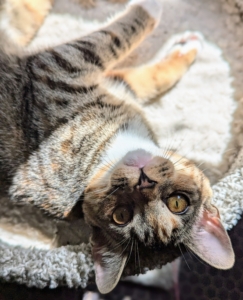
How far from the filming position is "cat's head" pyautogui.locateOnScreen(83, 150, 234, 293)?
1051 millimetres

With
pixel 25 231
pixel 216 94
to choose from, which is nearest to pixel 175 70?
pixel 216 94

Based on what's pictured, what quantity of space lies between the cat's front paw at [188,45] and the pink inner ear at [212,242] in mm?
860

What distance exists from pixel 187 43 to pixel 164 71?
21 cm

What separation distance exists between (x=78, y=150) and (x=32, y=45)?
772 mm

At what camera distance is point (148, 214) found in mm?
1055

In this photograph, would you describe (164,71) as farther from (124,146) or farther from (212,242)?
(212,242)

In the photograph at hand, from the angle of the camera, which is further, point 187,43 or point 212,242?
point 187,43

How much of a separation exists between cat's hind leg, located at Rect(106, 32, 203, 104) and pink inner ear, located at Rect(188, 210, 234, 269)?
69 centimetres

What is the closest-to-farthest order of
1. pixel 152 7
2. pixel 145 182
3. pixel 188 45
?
pixel 145 182 → pixel 152 7 → pixel 188 45

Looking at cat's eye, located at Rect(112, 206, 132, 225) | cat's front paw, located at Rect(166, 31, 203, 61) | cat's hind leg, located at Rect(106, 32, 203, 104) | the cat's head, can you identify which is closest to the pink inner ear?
the cat's head

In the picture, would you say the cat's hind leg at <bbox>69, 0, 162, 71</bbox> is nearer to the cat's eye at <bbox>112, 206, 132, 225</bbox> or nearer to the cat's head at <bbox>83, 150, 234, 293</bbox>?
the cat's head at <bbox>83, 150, 234, 293</bbox>

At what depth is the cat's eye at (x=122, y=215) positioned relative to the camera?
1076 mm

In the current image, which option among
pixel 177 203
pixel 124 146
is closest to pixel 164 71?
pixel 124 146

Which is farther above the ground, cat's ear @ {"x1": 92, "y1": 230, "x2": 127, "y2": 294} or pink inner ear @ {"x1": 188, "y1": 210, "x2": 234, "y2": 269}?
pink inner ear @ {"x1": 188, "y1": 210, "x2": 234, "y2": 269}
